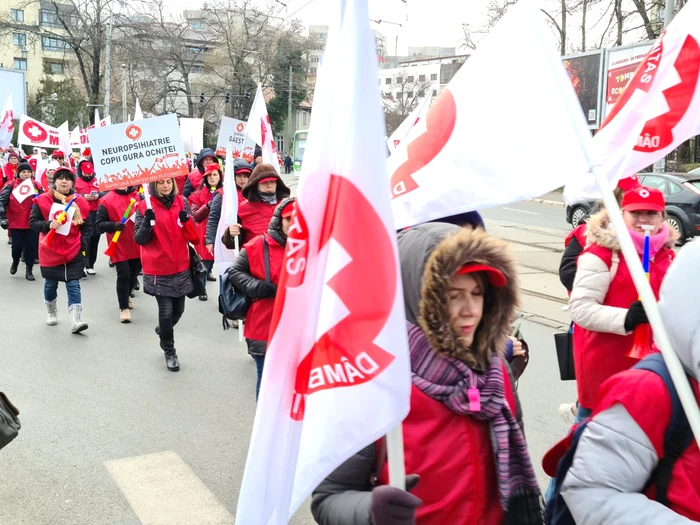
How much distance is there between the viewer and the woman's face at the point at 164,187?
711cm

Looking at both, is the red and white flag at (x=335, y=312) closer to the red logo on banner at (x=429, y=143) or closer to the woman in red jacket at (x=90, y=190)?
the red logo on banner at (x=429, y=143)

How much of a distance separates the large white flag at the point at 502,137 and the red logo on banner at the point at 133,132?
17.9ft

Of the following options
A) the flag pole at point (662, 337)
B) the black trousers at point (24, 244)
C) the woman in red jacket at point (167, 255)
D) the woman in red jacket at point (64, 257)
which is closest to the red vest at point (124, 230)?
the woman in red jacket at point (64, 257)

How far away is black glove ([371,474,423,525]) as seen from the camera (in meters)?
1.71

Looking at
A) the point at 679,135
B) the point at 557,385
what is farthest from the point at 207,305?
the point at 679,135

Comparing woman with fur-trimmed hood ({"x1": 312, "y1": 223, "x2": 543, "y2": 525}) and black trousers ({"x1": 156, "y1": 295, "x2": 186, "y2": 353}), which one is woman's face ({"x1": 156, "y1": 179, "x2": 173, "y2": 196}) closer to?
black trousers ({"x1": 156, "y1": 295, "x2": 186, "y2": 353})

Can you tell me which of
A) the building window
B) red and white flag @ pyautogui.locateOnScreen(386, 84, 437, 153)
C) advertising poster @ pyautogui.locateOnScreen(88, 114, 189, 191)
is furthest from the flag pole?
the building window

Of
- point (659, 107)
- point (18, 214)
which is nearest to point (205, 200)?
point (18, 214)

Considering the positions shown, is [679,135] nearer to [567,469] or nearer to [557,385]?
[567,469]

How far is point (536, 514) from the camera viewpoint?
2086 millimetres

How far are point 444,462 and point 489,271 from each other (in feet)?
1.74

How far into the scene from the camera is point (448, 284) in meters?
1.98

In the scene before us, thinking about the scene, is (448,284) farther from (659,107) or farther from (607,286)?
(607,286)

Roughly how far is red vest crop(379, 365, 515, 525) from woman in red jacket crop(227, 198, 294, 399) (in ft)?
9.36
